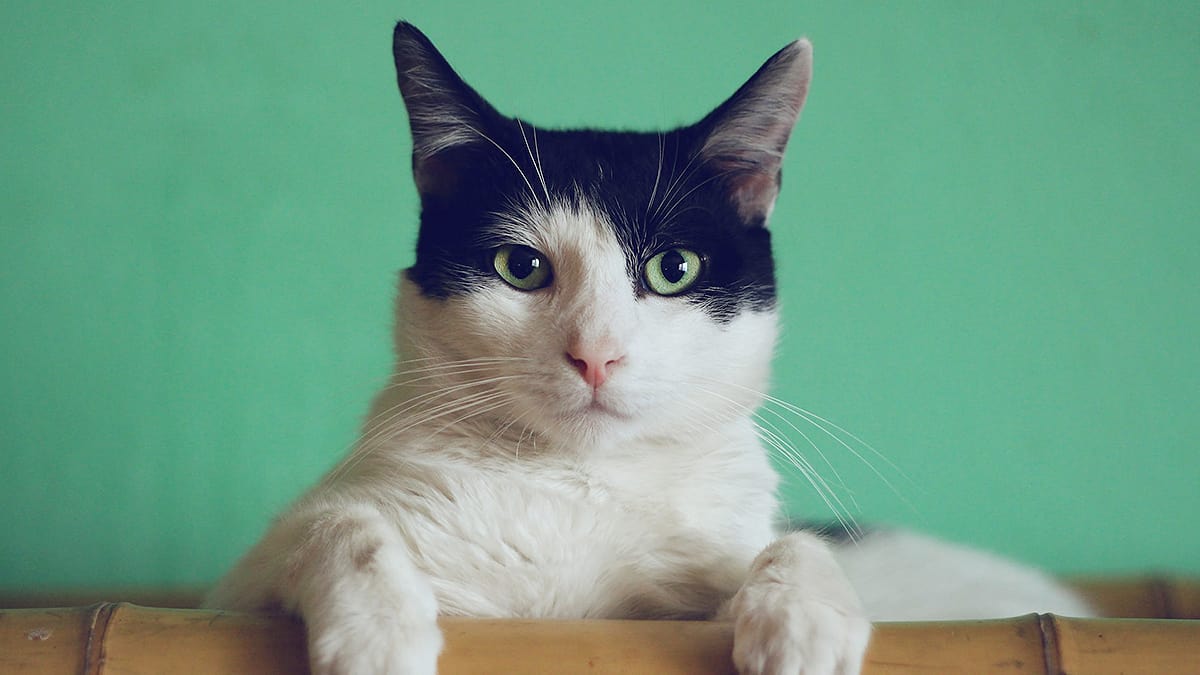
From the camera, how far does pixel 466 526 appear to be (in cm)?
112

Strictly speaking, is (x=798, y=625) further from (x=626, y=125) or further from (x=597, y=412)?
(x=626, y=125)

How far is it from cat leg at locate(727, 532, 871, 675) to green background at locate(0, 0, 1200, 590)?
3.58 ft

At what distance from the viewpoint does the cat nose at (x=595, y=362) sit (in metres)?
1.06

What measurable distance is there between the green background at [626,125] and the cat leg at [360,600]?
3.27ft

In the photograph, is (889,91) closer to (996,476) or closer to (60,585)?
(996,476)

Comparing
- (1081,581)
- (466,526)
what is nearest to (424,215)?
(466,526)

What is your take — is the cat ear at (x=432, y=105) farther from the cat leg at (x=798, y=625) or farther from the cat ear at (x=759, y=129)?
the cat leg at (x=798, y=625)

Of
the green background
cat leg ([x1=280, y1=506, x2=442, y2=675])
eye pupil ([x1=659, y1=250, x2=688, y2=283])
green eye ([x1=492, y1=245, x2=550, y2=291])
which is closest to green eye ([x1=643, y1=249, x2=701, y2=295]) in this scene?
eye pupil ([x1=659, y1=250, x2=688, y2=283])

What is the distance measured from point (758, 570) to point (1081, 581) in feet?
3.67

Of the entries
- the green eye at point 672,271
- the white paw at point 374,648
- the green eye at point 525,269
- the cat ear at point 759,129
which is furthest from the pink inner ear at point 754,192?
the white paw at point 374,648

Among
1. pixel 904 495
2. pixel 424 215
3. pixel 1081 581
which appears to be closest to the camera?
pixel 424 215

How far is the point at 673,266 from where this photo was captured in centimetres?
123

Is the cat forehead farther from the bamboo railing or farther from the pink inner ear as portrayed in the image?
the bamboo railing

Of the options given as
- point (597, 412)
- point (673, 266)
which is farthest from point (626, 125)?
point (597, 412)
